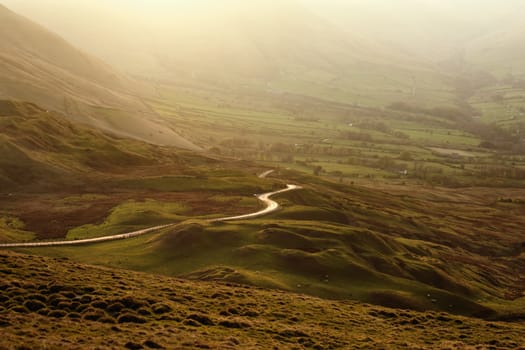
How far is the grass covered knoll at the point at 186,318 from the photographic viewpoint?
47656 mm

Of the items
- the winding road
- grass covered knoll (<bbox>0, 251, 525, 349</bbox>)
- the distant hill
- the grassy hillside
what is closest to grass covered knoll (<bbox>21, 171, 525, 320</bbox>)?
the winding road

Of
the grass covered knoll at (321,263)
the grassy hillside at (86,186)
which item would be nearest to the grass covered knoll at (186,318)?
the grass covered knoll at (321,263)

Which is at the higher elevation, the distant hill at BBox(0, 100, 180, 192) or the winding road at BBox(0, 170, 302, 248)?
the distant hill at BBox(0, 100, 180, 192)

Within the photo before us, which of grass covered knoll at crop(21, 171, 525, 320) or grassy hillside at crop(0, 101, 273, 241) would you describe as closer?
grass covered knoll at crop(21, 171, 525, 320)

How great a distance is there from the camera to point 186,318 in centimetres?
5631

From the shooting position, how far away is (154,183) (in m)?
162

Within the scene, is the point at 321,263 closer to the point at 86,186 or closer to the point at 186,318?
the point at 186,318

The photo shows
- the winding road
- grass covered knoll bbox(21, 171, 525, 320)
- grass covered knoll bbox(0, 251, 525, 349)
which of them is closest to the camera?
grass covered knoll bbox(0, 251, 525, 349)

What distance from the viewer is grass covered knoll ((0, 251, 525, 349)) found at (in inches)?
1876

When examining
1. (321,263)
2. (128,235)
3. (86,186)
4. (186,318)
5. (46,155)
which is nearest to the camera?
(186,318)

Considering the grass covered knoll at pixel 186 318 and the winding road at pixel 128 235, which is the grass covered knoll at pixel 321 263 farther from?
the grass covered knoll at pixel 186 318

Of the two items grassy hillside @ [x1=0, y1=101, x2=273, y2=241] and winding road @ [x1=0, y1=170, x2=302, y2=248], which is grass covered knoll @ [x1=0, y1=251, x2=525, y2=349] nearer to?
winding road @ [x1=0, y1=170, x2=302, y2=248]

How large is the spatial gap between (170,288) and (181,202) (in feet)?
243

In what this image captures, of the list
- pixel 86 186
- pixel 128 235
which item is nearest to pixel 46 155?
pixel 86 186
